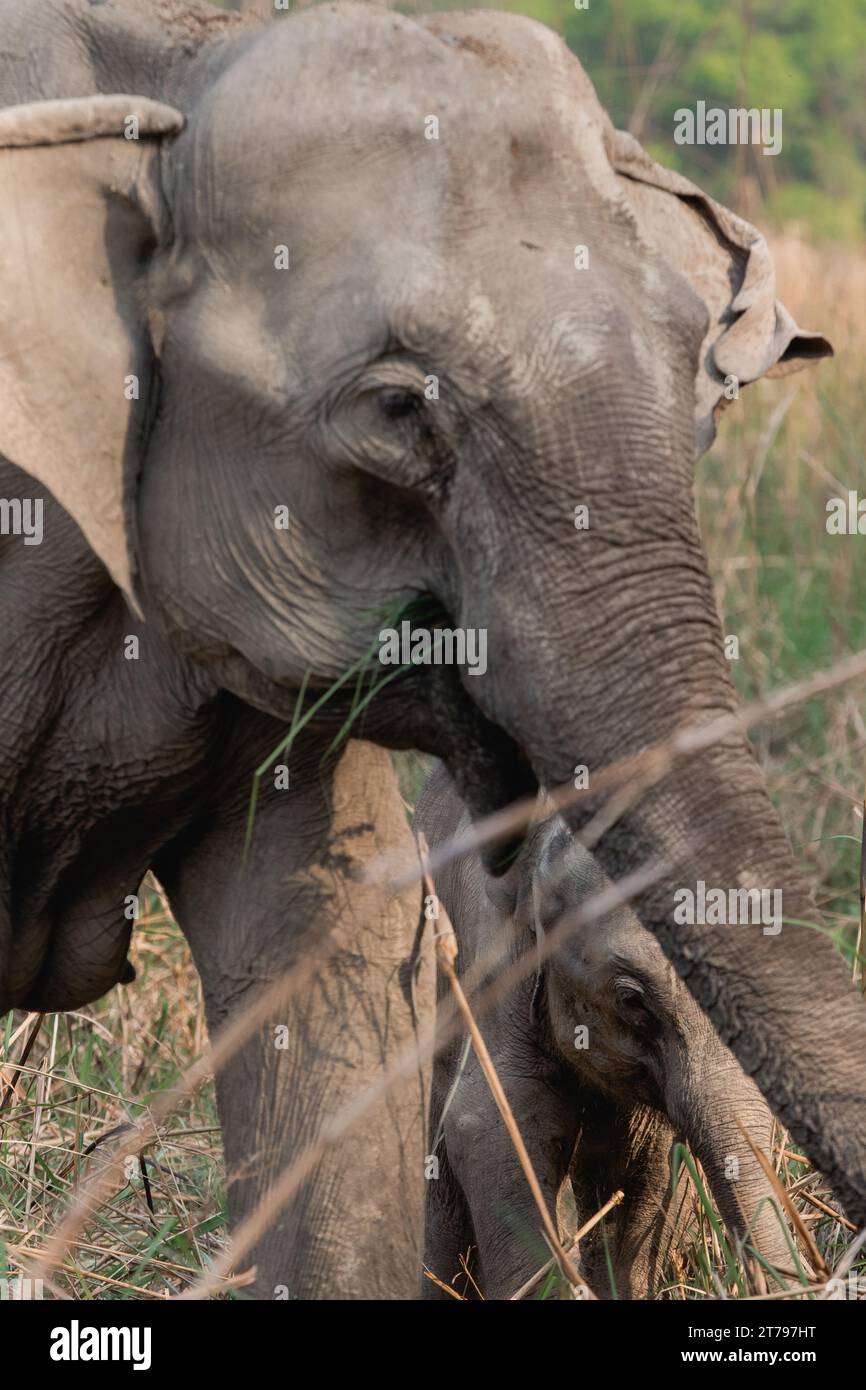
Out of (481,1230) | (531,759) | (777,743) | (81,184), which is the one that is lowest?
(481,1230)

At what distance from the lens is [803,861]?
5820 millimetres

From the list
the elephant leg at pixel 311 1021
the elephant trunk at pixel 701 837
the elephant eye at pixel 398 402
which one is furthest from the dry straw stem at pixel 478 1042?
the elephant eye at pixel 398 402

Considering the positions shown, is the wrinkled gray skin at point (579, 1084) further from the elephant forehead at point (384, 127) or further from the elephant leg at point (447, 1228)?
the elephant forehead at point (384, 127)

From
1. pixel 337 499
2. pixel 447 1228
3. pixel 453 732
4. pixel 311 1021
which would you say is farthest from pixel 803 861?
pixel 337 499

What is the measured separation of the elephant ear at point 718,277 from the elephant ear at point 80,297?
1.90 ft

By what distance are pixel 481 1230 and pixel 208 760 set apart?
1632mm

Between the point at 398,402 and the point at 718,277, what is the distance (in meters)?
0.68

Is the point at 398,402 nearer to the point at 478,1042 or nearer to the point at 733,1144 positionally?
the point at 478,1042

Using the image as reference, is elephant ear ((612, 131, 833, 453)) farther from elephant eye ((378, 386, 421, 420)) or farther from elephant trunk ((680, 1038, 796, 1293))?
elephant trunk ((680, 1038, 796, 1293))

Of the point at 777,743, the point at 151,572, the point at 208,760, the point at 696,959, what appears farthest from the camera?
the point at 777,743

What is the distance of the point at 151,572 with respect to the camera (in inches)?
97.7

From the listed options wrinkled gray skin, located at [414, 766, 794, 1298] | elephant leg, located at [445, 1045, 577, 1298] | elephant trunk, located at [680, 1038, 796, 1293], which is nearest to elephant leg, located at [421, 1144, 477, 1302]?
wrinkled gray skin, located at [414, 766, 794, 1298]
